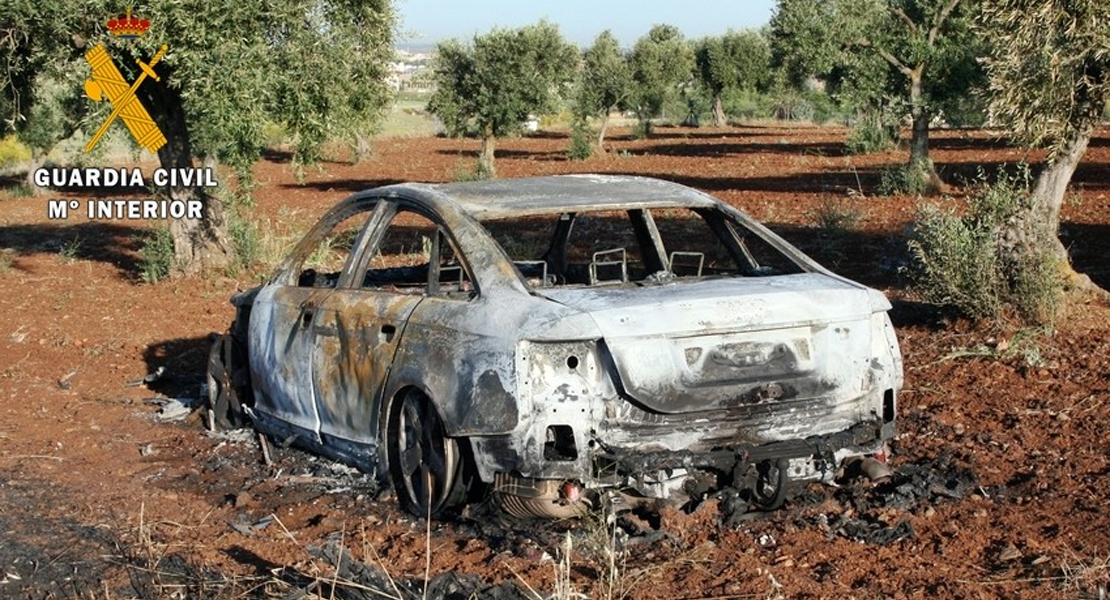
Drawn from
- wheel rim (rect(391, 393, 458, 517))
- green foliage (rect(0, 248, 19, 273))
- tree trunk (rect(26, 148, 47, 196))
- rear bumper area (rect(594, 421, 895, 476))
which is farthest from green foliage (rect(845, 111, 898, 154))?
wheel rim (rect(391, 393, 458, 517))

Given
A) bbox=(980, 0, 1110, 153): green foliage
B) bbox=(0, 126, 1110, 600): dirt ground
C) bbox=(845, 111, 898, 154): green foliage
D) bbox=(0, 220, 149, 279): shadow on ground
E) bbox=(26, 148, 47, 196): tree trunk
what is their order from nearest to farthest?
bbox=(0, 126, 1110, 600): dirt ground
bbox=(980, 0, 1110, 153): green foliage
bbox=(0, 220, 149, 279): shadow on ground
bbox=(26, 148, 47, 196): tree trunk
bbox=(845, 111, 898, 154): green foliage

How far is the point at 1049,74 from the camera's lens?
455 inches

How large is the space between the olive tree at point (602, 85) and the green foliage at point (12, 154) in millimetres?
19250

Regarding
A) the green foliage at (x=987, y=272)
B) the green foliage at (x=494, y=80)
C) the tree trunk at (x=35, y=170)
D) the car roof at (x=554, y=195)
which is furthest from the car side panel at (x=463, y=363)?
the green foliage at (x=494, y=80)

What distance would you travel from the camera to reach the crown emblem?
1466 cm

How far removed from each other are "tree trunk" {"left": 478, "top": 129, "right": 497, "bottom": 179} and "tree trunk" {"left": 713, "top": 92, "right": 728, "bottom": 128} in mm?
38383

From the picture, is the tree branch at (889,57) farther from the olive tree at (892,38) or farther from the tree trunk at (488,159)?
the tree trunk at (488,159)

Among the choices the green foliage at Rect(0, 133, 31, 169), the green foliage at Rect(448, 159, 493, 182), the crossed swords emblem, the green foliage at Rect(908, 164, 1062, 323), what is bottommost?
the green foliage at Rect(0, 133, 31, 169)

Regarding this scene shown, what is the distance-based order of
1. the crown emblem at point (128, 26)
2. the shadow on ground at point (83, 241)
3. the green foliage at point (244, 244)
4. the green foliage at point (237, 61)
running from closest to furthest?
the green foliage at point (237, 61)
the crown emblem at point (128, 26)
the green foliage at point (244, 244)
the shadow on ground at point (83, 241)

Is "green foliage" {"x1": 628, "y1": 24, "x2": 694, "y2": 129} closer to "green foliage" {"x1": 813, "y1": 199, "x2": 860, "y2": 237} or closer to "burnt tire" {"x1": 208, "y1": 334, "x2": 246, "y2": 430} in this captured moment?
"green foliage" {"x1": 813, "y1": 199, "x2": 860, "y2": 237}

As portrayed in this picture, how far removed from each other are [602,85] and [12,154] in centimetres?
2148

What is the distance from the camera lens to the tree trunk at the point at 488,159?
3484cm

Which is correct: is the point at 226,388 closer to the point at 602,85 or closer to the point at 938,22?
the point at 938,22

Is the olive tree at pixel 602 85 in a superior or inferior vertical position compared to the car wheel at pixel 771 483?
superior
